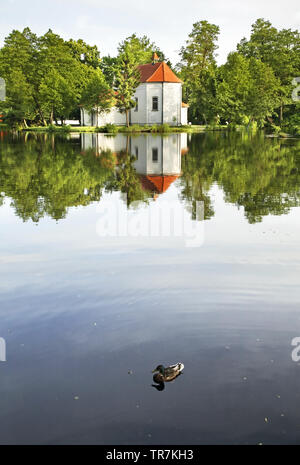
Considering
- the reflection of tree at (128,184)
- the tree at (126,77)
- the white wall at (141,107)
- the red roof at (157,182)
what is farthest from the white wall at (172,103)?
the red roof at (157,182)

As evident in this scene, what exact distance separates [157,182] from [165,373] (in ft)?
47.9

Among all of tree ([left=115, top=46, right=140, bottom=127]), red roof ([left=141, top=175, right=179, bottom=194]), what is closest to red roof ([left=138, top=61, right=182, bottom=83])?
tree ([left=115, top=46, right=140, bottom=127])

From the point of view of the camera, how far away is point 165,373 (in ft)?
15.4

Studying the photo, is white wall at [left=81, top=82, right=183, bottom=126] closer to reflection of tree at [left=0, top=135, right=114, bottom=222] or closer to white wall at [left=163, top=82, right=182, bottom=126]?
white wall at [left=163, top=82, right=182, bottom=126]

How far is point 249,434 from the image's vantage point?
4027 millimetres

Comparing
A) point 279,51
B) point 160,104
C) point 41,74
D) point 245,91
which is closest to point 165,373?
point 160,104

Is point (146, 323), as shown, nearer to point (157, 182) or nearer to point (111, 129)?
point (157, 182)

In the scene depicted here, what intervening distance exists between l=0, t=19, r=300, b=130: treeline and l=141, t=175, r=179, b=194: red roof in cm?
4938

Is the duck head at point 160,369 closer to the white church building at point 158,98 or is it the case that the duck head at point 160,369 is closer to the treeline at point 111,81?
the treeline at point 111,81

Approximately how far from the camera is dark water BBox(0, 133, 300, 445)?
4195mm

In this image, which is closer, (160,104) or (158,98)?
(158,98)

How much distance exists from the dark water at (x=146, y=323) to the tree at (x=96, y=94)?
2248 inches

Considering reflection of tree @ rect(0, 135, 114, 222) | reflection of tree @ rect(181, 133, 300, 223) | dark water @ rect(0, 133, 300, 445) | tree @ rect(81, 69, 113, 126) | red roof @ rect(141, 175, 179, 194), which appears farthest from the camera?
tree @ rect(81, 69, 113, 126)

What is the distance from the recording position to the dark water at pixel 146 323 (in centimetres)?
420
